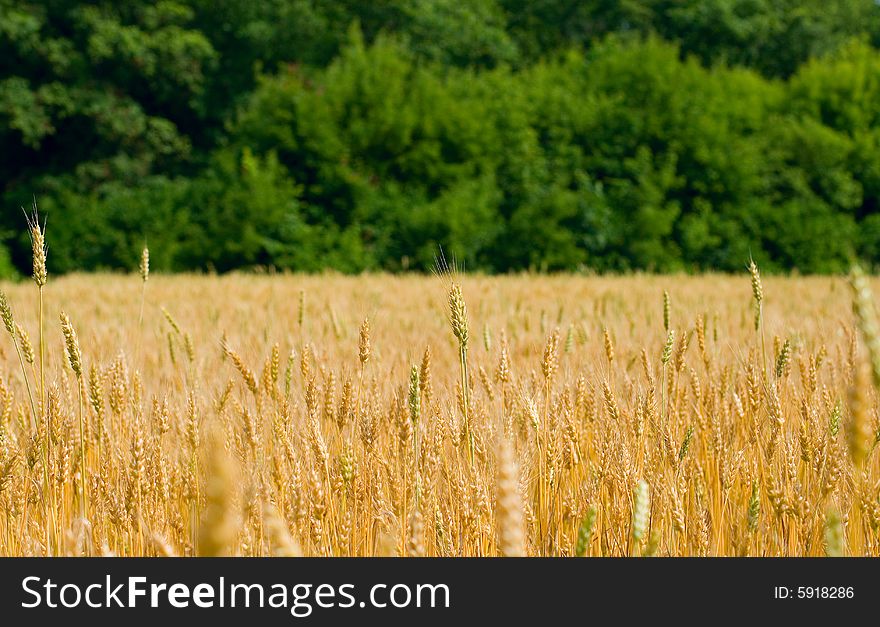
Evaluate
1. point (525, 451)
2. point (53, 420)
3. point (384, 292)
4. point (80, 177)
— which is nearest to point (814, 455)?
point (525, 451)

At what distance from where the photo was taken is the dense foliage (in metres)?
15.4

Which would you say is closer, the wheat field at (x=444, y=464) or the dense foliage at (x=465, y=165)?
the wheat field at (x=444, y=464)

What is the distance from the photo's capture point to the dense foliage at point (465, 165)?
15.4 metres

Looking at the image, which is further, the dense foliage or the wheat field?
the dense foliage

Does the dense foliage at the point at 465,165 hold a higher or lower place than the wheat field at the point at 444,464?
higher

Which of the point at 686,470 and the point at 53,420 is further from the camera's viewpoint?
A: the point at 686,470

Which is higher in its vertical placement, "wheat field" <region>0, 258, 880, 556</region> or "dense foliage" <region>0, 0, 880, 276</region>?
"dense foliage" <region>0, 0, 880, 276</region>

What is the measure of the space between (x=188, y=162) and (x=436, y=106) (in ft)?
29.0

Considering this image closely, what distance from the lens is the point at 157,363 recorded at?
12.7 feet

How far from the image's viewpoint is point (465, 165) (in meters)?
16.0
